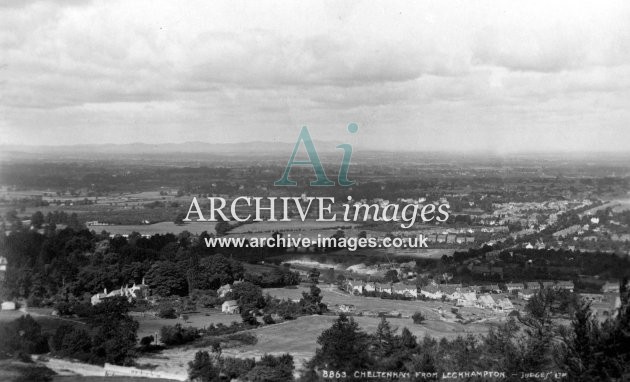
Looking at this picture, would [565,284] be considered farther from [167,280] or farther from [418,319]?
[167,280]

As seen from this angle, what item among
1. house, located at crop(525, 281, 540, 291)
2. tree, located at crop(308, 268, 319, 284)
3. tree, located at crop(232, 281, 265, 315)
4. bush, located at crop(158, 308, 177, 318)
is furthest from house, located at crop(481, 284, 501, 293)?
bush, located at crop(158, 308, 177, 318)

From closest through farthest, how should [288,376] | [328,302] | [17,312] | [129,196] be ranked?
[288,376]
[17,312]
[328,302]
[129,196]

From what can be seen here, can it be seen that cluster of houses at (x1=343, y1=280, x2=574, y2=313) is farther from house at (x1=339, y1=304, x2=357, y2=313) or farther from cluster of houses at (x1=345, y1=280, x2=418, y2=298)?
house at (x1=339, y1=304, x2=357, y2=313)

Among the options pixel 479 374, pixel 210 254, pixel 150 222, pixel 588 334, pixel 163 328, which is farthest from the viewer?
pixel 150 222

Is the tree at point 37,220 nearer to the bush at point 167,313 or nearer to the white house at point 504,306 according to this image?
the bush at point 167,313

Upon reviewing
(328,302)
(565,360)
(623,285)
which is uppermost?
(623,285)

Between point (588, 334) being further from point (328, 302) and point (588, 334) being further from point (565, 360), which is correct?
point (328, 302)

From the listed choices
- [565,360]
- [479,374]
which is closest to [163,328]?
[479,374]
